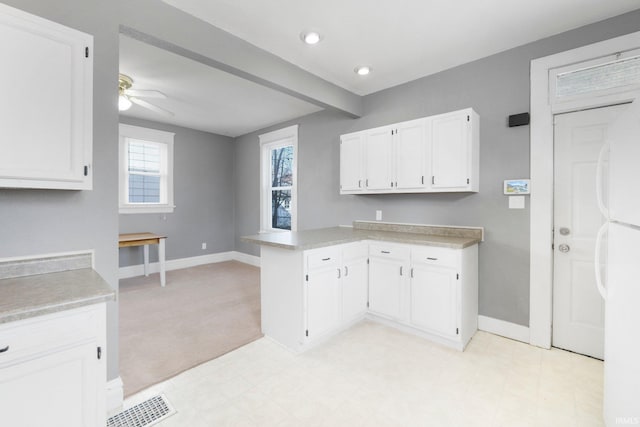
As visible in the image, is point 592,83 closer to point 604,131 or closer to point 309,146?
point 604,131

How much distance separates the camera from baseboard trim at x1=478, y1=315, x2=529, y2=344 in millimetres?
2604

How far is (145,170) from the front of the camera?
4930mm

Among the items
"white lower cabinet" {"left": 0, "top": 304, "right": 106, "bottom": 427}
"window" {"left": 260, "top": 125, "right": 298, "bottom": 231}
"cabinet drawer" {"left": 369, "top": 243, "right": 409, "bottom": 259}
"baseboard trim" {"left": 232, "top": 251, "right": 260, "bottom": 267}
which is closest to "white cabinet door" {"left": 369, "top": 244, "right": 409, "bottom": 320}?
"cabinet drawer" {"left": 369, "top": 243, "right": 409, "bottom": 259}

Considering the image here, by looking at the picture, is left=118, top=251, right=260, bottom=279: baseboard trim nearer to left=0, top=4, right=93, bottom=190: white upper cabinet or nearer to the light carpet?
the light carpet

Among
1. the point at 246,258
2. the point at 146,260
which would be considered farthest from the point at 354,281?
the point at 146,260

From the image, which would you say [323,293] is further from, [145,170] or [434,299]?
[145,170]

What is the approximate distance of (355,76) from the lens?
322cm

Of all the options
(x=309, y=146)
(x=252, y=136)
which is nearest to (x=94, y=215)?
(x=309, y=146)

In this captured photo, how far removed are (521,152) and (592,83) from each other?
26.7 inches

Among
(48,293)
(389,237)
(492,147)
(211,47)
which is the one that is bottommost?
(48,293)

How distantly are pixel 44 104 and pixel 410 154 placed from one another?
111 inches

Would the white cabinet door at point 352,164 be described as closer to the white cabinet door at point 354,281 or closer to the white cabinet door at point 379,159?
the white cabinet door at point 379,159

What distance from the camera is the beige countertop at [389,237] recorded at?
2.44 meters

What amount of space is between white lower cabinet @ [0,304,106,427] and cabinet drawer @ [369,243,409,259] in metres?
2.28
